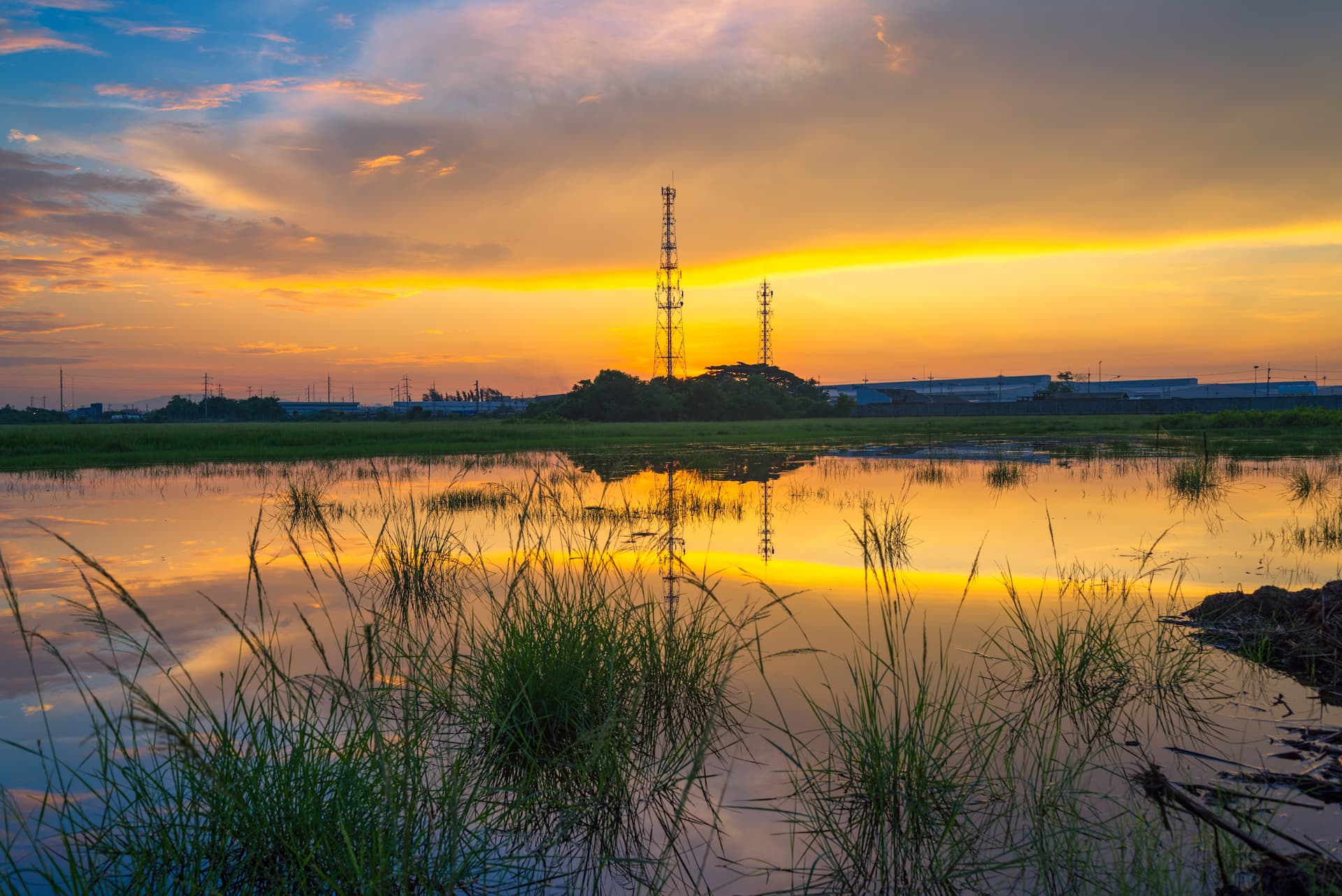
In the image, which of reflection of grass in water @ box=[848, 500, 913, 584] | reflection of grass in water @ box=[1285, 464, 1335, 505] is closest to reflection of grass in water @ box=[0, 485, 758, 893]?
reflection of grass in water @ box=[848, 500, 913, 584]

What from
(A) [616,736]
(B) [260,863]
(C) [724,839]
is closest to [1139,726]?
(C) [724,839]

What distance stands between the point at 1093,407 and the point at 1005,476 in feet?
235

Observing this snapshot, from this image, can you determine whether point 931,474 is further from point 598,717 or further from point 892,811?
point 892,811

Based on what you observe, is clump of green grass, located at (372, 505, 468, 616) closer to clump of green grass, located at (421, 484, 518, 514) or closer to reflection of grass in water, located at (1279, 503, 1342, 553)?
clump of green grass, located at (421, 484, 518, 514)

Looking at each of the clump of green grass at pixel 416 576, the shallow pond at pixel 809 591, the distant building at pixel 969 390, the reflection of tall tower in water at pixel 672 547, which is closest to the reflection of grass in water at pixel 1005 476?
the shallow pond at pixel 809 591

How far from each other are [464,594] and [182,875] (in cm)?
469

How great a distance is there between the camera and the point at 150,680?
500 cm

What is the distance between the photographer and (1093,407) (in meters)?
79.9

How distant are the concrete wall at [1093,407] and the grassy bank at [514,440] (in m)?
27.4

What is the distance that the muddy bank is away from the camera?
16.0 ft

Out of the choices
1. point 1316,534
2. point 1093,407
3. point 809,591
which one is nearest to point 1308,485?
point 1316,534

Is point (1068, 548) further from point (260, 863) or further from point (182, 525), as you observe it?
point (182, 525)

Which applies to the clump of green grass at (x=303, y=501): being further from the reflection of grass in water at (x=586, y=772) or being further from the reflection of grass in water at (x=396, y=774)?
the reflection of grass in water at (x=586, y=772)

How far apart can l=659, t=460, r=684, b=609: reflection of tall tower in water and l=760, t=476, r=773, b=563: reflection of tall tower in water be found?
944 mm
